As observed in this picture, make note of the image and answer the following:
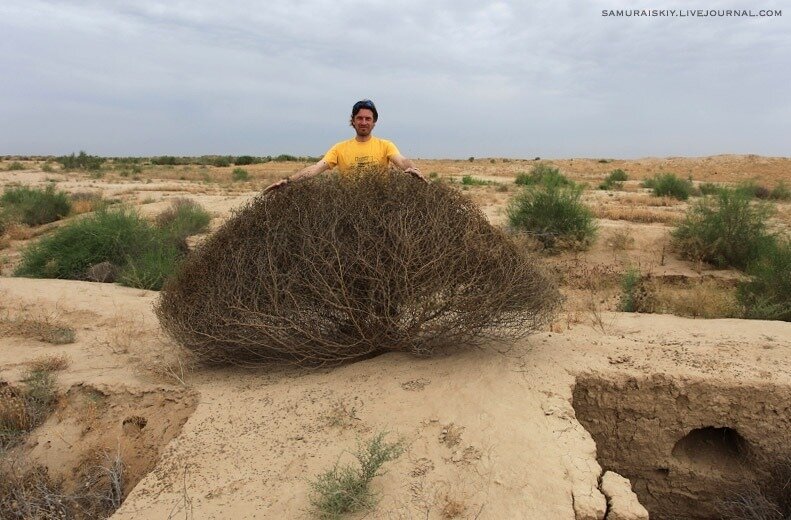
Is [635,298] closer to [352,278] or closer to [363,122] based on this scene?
[363,122]

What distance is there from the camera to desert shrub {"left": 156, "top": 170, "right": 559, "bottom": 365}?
3969 mm

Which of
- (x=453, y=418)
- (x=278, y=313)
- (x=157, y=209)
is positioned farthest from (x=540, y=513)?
(x=157, y=209)

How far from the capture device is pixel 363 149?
476cm

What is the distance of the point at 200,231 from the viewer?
495 inches

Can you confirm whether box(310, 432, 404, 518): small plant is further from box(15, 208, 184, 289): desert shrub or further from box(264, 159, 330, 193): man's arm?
box(15, 208, 184, 289): desert shrub

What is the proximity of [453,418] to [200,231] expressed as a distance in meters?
10.00

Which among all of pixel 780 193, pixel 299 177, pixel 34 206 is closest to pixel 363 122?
pixel 299 177

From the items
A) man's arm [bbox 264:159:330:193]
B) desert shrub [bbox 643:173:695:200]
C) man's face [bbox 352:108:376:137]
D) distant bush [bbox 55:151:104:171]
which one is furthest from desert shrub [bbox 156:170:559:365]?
distant bush [bbox 55:151:104:171]

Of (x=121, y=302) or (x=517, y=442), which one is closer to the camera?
(x=517, y=442)

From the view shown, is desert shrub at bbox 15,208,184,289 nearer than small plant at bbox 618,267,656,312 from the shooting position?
No

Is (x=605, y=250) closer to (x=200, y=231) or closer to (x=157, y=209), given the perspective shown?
(x=200, y=231)

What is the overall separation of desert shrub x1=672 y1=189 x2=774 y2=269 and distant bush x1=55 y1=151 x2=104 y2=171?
34967mm

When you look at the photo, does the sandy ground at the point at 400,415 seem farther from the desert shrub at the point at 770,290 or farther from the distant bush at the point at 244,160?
the distant bush at the point at 244,160

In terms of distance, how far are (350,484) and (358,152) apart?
2604 millimetres
